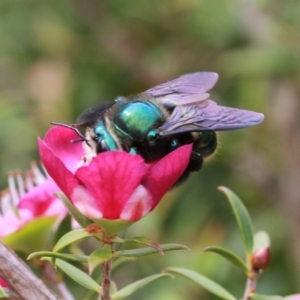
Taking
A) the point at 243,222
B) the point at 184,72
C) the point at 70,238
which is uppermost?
the point at 70,238

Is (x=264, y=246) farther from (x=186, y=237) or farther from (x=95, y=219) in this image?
(x=186, y=237)

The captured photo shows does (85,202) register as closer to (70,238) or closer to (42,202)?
(70,238)

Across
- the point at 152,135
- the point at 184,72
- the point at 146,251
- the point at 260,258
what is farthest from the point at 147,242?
the point at 184,72

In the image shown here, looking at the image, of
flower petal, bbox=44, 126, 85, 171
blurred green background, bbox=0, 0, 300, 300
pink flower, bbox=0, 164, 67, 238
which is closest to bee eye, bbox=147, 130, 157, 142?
flower petal, bbox=44, 126, 85, 171

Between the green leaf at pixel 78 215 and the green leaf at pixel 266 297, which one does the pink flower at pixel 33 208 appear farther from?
the green leaf at pixel 266 297

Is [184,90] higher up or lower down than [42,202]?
higher up

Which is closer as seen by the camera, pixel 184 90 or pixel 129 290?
pixel 129 290

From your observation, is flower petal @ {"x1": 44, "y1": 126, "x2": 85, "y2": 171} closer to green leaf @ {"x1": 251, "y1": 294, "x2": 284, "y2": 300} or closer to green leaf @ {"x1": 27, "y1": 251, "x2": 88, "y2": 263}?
green leaf @ {"x1": 27, "y1": 251, "x2": 88, "y2": 263}
